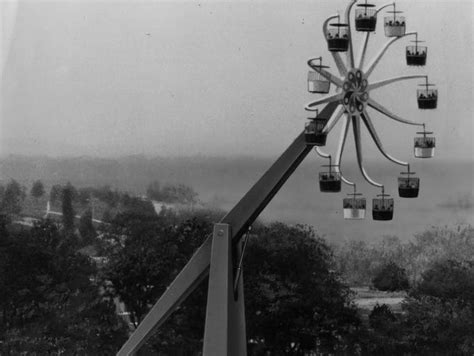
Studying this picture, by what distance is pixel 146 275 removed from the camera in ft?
40.6

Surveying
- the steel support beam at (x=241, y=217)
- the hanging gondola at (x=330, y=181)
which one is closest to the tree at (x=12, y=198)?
the steel support beam at (x=241, y=217)

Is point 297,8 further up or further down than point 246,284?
further up

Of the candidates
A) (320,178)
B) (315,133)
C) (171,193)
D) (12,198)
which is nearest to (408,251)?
(171,193)

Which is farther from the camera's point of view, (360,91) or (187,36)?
(187,36)

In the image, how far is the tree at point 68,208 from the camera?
485 inches

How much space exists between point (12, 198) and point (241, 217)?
3.91m

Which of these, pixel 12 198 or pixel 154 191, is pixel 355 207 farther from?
pixel 12 198

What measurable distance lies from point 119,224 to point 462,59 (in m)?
3.43

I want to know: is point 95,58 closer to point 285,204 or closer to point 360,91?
point 285,204

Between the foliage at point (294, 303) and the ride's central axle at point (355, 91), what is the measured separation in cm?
332

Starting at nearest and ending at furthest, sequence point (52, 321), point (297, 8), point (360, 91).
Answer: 1. point (360, 91)
2. point (297, 8)
3. point (52, 321)

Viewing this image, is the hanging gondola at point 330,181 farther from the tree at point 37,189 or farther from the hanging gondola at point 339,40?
the tree at point 37,189

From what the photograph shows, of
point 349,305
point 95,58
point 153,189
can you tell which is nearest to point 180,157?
point 153,189

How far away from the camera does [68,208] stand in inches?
488
